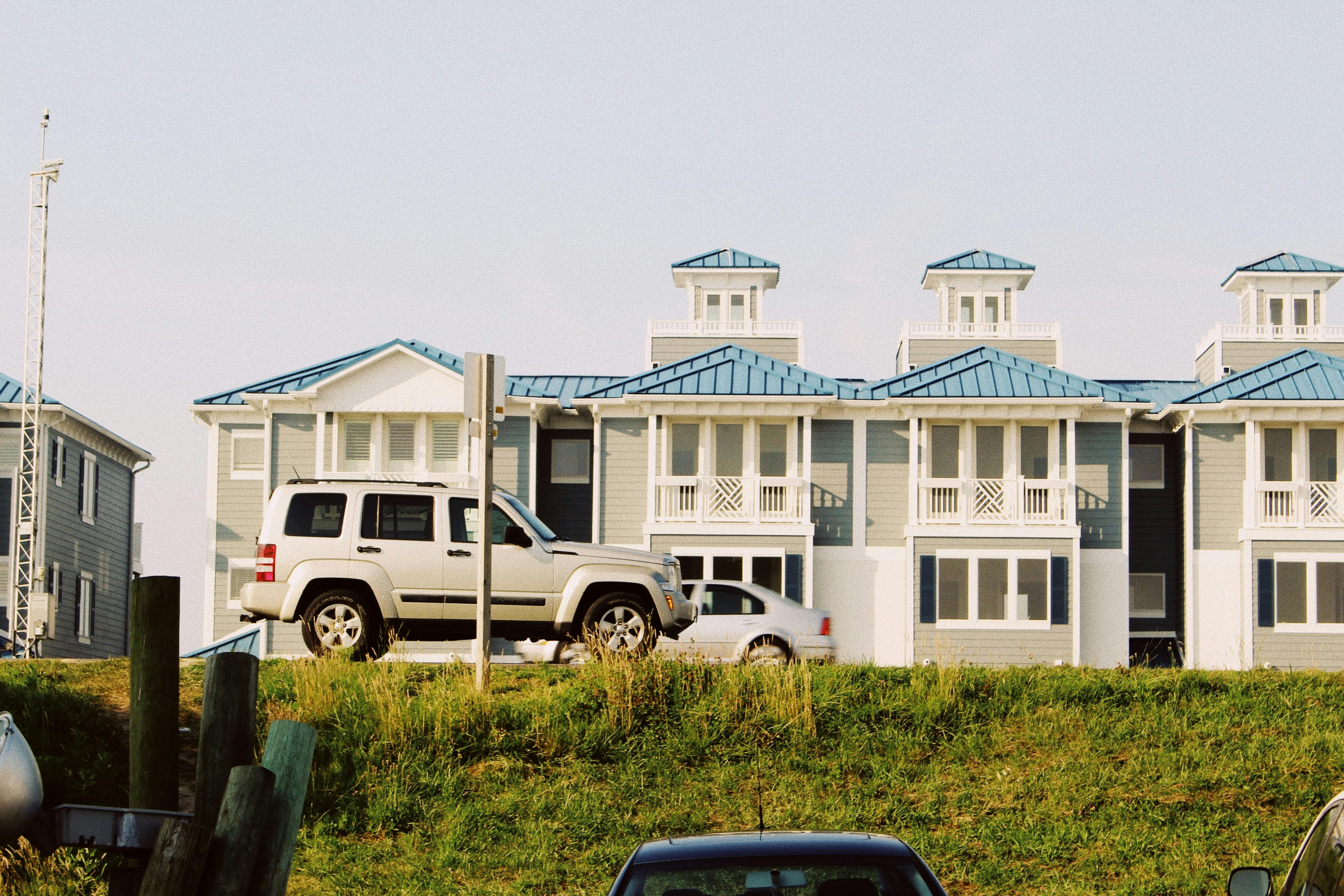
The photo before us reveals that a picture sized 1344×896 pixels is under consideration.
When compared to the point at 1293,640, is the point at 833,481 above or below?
above

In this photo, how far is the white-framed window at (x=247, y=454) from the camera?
36.7m

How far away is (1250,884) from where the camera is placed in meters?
5.56

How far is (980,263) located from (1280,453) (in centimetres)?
963

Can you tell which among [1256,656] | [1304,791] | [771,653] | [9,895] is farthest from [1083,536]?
[9,895]

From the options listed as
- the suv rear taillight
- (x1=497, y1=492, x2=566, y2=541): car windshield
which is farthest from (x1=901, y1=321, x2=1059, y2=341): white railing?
the suv rear taillight

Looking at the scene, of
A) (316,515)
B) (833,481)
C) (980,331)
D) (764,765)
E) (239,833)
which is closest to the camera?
(239,833)

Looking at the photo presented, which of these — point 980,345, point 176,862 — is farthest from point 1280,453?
point 176,862

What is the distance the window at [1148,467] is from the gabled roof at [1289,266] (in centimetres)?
653

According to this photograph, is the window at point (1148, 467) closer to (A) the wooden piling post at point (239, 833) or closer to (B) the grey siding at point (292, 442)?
(B) the grey siding at point (292, 442)

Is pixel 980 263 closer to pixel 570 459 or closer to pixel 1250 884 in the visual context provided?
pixel 570 459

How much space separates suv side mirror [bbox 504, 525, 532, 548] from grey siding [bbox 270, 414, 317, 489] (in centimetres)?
1993

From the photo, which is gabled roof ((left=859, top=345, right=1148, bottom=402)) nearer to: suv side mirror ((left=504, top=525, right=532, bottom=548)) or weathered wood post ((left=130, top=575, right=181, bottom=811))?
suv side mirror ((left=504, top=525, right=532, bottom=548))

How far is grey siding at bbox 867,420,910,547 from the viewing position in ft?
115

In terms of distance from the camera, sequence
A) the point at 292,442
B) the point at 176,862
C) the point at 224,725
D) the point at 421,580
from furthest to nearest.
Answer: the point at 292,442, the point at 421,580, the point at 224,725, the point at 176,862
